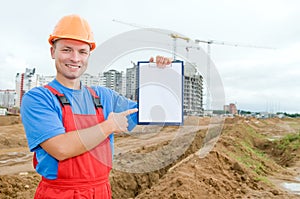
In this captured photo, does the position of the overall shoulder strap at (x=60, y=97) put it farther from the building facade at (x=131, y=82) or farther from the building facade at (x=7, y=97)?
the building facade at (x=7, y=97)

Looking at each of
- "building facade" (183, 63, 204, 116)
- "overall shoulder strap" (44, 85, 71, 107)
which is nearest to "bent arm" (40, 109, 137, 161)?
"overall shoulder strap" (44, 85, 71, 107)

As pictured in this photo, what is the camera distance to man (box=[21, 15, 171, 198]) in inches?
69.5

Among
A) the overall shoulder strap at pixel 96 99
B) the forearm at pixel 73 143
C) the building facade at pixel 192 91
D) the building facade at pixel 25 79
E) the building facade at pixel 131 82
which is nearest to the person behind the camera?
the forearm at pixel 73 143

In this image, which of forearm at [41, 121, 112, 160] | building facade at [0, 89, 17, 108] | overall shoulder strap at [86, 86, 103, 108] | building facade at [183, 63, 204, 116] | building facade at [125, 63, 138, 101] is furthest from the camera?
building facade at [0, 89, 17, 108]

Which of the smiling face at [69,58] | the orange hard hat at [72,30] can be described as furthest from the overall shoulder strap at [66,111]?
the orange hard hat at [72,30]

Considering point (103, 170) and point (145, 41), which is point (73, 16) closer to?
point (145, 41)

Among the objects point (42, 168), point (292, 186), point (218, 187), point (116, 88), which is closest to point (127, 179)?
point (218, 187)

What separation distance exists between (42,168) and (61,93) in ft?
1.62

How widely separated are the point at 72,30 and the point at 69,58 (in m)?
0.18

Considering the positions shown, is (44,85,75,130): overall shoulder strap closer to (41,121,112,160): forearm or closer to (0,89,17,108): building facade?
(41,121,112,160): forearm

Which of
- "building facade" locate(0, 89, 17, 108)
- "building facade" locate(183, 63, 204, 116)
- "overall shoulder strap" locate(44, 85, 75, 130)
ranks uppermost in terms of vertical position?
"building facade" locate(0, 89, 17, 108)

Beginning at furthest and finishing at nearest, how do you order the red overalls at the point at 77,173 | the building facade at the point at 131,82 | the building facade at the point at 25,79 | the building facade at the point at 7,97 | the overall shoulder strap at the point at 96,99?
the building facade at the point at 7,97
the building facade at the point at 25,79
the building facade at the point at 131,82
the overall shoulder strap at the point at 96,99
the red overalls at the point at 77,173

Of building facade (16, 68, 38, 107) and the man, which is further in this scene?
building facade (16, 68, 38, 107)

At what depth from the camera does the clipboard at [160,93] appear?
236 cm
